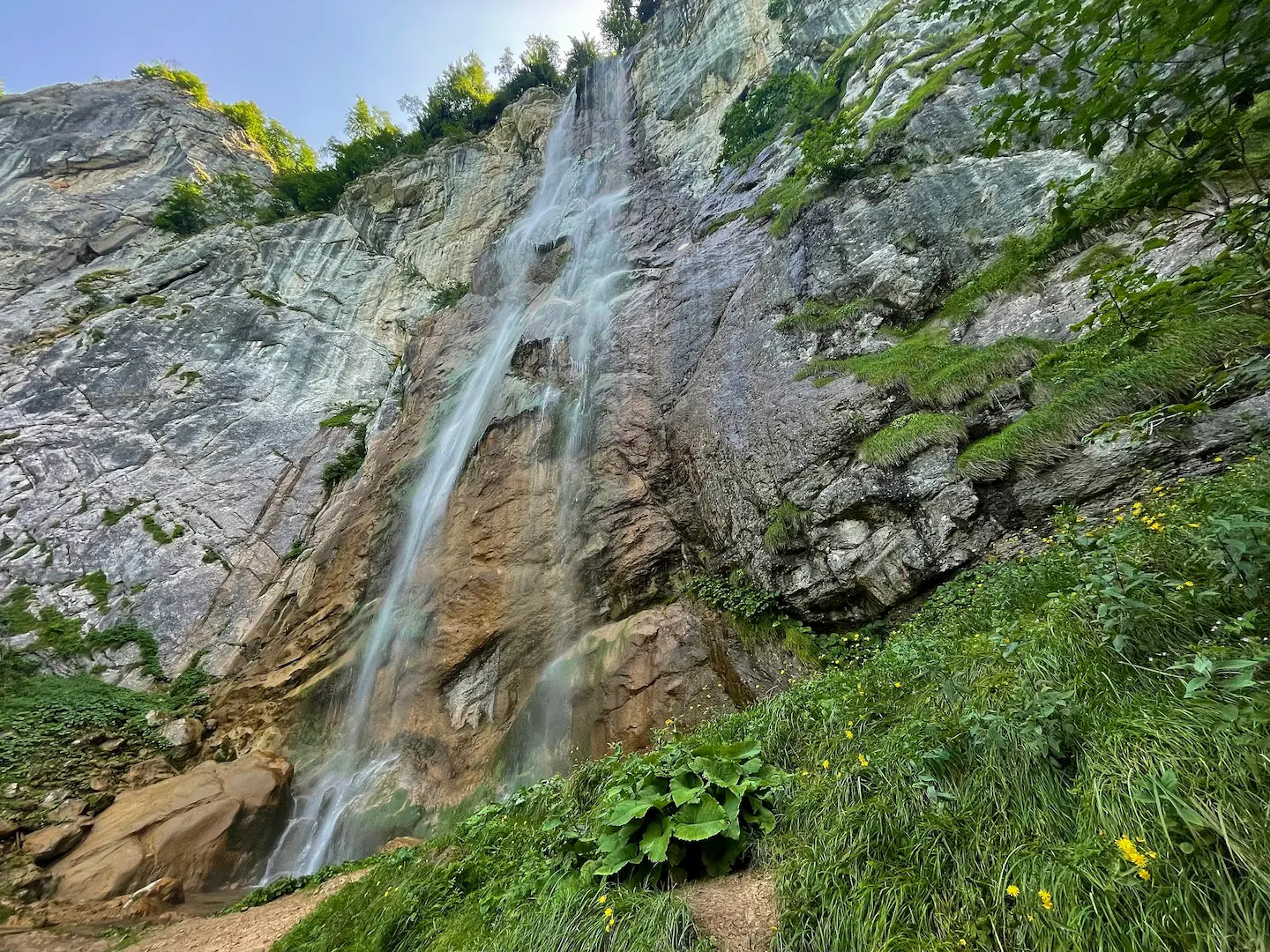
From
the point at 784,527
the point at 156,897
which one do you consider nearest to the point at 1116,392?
the point at 784,527

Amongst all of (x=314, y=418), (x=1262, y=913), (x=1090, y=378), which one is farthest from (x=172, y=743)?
(x=1090, y=378)

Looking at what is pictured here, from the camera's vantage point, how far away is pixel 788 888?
111 inches

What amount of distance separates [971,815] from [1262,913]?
0.96 metres

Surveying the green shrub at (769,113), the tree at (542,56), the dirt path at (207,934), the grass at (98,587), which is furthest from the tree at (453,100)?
the dirt path at (207,934)

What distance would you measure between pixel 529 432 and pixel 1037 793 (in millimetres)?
10231

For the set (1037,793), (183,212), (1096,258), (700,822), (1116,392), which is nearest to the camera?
(1037,793)

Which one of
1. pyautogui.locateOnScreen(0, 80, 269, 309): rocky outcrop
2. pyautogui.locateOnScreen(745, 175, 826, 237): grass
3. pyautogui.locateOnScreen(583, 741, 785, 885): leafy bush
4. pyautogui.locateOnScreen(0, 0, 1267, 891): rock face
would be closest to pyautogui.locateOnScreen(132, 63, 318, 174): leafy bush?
pyautogui.locateOnScreen(0, 80, 269, 309): rocky outcrop

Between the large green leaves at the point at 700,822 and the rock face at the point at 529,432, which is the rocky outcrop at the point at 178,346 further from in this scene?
the large green leaves at the point at 700,822

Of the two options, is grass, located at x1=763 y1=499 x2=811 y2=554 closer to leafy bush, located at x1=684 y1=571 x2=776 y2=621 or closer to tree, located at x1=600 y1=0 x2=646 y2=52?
leafy bush, located at x1=684 y1=571 x2=776 y2=621

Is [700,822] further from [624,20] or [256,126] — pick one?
[256,126]

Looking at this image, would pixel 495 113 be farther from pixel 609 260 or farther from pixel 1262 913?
pixel 1262 913

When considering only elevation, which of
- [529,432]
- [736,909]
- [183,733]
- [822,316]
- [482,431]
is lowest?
[736,909]

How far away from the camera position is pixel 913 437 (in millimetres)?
6746

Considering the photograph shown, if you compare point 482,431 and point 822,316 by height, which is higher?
point 482,431
